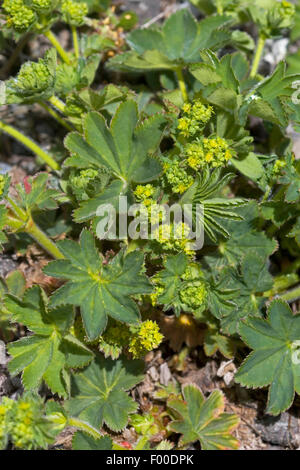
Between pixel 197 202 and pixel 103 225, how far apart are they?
0.53 metres

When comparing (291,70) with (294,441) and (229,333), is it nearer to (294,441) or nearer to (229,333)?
(229,333)

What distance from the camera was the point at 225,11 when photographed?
3871 millimetres

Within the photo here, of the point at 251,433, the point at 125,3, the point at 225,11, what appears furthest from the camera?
the point at 125,3

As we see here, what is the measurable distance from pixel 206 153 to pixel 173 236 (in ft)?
1.53

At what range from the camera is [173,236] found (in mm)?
2799

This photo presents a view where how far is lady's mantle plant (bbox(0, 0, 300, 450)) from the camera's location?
111 inches

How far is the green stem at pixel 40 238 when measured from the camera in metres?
3.14

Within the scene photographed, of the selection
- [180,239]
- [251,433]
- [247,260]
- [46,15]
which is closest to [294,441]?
[251,433]

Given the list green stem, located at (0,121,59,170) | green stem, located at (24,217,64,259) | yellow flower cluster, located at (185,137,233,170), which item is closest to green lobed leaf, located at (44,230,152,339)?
green stem, located at (24,217,64,259)

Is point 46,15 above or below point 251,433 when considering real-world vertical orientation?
above

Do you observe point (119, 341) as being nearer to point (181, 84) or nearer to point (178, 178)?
point (178, 178)

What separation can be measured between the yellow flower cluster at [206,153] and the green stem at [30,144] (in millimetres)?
1154

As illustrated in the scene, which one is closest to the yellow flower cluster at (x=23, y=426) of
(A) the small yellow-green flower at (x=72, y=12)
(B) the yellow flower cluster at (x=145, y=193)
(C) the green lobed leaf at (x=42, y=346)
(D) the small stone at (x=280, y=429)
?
(C) the green lobed leaf at (x=42, y=346)
